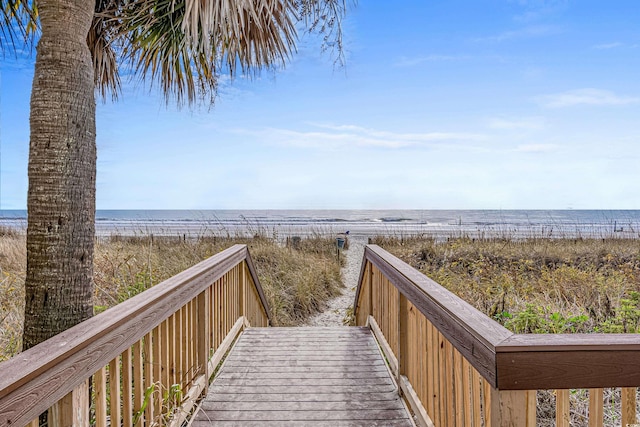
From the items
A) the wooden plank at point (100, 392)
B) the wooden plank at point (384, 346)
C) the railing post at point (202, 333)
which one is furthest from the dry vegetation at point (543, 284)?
the wooden plank at point (100, 392)

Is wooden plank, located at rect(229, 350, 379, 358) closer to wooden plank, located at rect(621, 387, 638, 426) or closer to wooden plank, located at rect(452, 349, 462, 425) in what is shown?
wooden plank, located at rect(452, 349, 462, 425)

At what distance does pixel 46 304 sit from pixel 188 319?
2.83ft

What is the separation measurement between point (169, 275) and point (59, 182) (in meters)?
4.28

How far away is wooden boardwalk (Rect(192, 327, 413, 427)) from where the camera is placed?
2.35 metres

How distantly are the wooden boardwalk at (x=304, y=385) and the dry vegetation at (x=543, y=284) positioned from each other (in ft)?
5.81

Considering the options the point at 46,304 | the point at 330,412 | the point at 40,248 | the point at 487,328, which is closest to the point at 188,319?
the point at 46,304

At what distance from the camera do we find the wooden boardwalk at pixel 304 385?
2350 mm

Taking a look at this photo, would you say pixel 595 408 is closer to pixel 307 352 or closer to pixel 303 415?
pixel 303 415

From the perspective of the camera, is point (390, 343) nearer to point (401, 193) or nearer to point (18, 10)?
point (18, 10)

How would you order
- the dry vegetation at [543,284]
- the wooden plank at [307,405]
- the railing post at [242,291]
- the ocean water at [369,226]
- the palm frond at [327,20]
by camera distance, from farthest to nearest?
the ocean water at [369,226] → the railing post at [242,291] → the dry vegetation at [543,284] → the palm frond at [327,20] → the wooden plank at [307,405]

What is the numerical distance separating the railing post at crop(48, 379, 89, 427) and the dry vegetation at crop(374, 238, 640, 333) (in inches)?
138

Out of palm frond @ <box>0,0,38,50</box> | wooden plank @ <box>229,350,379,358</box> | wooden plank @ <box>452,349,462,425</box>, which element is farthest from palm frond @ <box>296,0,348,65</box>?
wooden plank @ <box>229,350,379,358</box>

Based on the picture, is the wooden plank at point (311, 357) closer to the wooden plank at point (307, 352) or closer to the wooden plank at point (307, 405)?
the wooden plank at point (307, 352)

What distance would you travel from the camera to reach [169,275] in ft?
19.0
